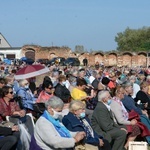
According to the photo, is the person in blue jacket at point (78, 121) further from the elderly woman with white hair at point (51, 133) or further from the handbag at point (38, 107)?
the handbag at point (38, 107)

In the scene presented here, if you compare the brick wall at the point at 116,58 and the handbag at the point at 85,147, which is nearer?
the handbag at the point at 85,147

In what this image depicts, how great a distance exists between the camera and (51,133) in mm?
6680

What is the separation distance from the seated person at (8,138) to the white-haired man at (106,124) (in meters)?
1.93

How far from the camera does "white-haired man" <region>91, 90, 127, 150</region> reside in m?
9.48

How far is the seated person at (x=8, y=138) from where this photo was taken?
7.93 metres

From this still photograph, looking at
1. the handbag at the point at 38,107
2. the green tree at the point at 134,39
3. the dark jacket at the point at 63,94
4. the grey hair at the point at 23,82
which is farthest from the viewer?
the green tree at the point at 134,39

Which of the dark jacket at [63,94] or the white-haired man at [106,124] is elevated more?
the dark jacket at [63,94]

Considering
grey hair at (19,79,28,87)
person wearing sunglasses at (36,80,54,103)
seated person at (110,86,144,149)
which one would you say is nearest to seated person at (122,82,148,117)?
seated person at (110,86,144,149)

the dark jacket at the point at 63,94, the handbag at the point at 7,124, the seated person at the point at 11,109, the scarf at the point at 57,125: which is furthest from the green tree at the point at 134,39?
the scarf at the point at 57,125

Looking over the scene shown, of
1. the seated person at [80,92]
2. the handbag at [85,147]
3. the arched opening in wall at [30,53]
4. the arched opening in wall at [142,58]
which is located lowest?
the handbag at [85,147]

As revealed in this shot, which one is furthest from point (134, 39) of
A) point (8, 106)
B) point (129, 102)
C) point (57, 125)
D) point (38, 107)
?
point (57, 125)

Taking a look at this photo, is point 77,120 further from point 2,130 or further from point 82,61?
point 82,61

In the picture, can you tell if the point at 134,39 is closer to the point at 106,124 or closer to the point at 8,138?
the point at 106,124

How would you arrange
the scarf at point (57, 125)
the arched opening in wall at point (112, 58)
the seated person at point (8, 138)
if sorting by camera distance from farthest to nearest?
the arched opening in wall at point (112, 58) → the seated person at point (8, 138) → the scarf at point (57, 125)
